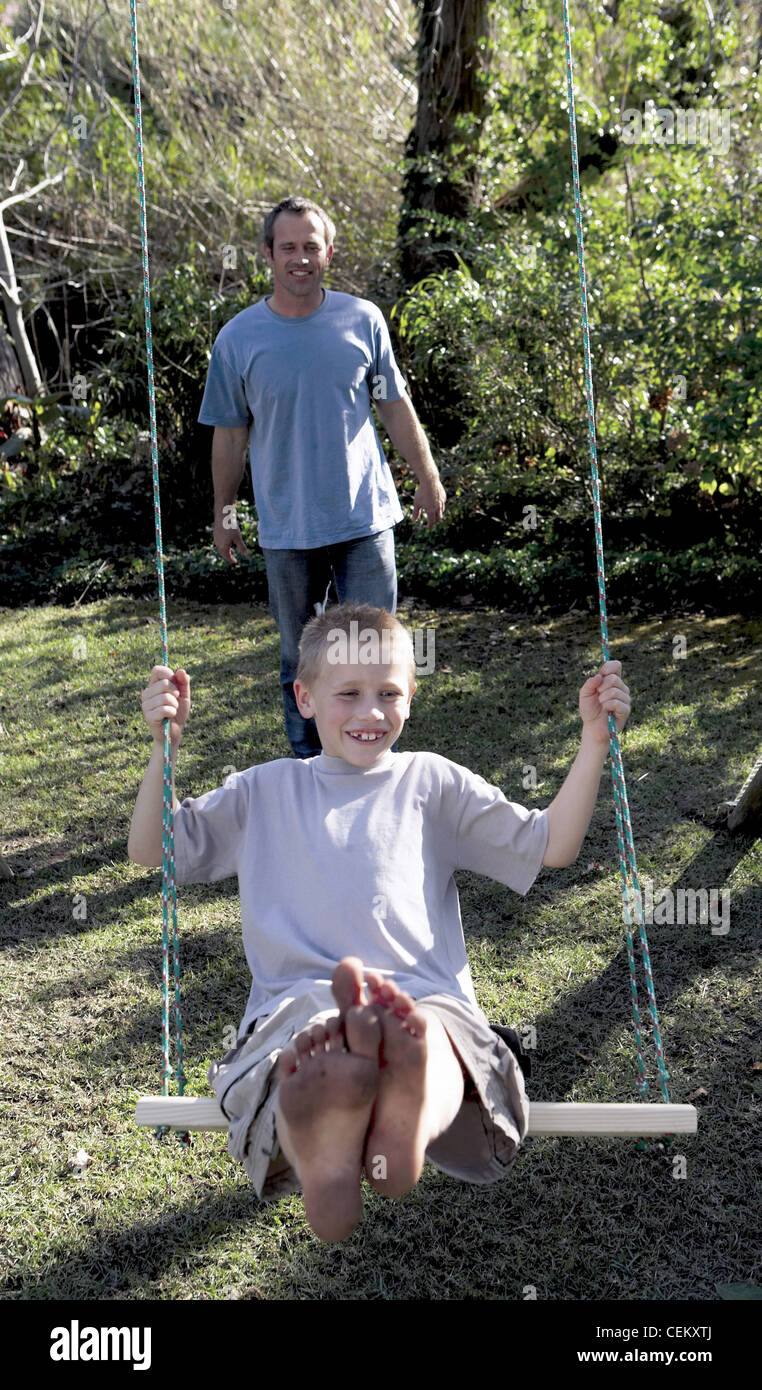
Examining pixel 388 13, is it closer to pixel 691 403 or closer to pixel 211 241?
pixel 211 241

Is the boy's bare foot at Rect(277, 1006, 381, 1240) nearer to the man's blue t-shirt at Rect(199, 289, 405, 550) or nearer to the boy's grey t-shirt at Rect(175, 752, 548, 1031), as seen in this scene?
the boy's grey t-shirt at Rect(175, 752, 548, 1031)

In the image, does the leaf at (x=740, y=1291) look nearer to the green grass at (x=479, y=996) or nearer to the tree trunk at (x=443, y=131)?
the green grass at (x=479, y=996)

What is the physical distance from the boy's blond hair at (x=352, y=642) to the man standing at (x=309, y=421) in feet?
3.88

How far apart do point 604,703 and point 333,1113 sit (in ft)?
3.16

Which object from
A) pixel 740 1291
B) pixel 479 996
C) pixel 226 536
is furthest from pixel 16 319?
pixel 740 1291

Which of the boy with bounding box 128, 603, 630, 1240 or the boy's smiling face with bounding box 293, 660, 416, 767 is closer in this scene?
the boy with bounding box 128, 603, 630, 1240

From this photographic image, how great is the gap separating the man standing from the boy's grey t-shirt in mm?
1340

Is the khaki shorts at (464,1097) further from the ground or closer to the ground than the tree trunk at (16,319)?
closer to the ground

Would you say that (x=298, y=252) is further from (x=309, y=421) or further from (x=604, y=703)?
(x=604, y=703)

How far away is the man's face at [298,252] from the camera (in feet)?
11.7

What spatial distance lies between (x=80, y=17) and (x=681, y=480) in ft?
26.5

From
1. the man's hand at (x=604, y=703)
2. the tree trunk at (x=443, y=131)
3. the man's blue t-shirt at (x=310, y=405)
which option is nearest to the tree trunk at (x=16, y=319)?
the tree trunk at (x=443, y=131)

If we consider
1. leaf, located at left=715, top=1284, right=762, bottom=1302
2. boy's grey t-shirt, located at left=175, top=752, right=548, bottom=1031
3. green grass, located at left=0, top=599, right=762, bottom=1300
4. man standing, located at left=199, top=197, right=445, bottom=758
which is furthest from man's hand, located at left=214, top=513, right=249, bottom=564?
leaf, located at left=715, top=1284, right=762, bottom=1302

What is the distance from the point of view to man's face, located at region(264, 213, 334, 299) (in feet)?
11.7
